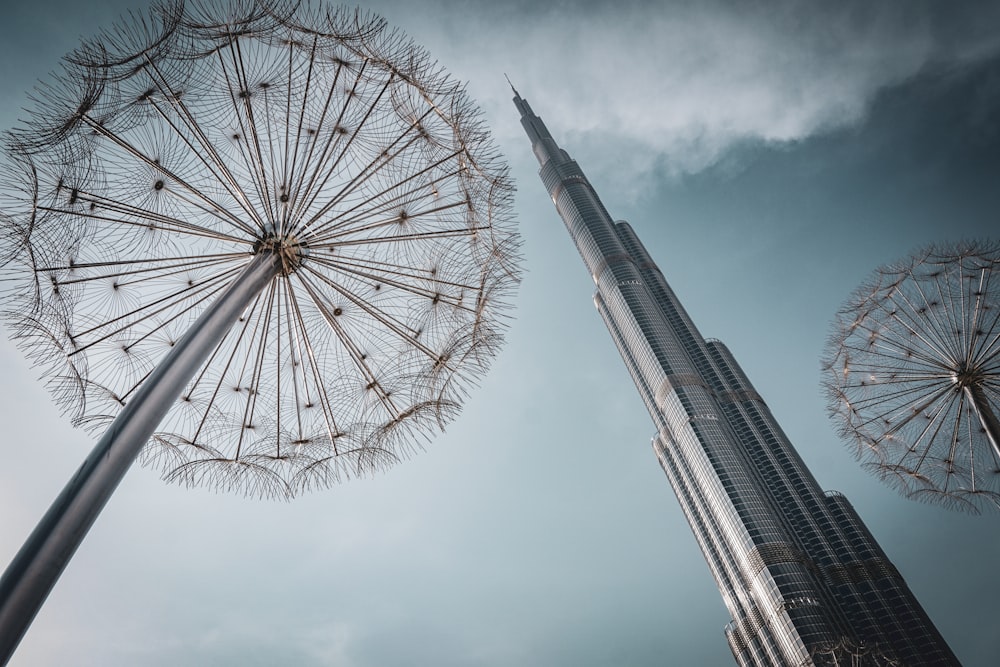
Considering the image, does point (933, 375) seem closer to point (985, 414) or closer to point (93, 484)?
point (985, 414)

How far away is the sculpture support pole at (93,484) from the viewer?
4.45m

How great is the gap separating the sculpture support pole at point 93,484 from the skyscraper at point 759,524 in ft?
418

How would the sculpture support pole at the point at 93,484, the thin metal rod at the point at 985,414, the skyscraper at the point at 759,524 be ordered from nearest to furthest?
the sculpture support pole at the point at 93,484, the thin metal rod at the point at 985,414, the skyscraper at the point at 759,524

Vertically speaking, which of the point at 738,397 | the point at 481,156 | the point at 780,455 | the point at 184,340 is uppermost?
the point at 738,397

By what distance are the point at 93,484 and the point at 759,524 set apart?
152 m

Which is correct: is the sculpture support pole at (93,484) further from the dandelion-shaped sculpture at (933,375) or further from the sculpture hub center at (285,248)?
the dandelion-shaped sculpture at (933,375)

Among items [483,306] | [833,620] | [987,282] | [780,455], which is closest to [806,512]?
[780,455]

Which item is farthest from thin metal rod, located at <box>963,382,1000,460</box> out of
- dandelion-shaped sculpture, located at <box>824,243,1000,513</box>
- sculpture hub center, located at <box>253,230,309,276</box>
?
sculpture hub center, located at <box>253,230,309,276</box>

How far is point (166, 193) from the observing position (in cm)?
963

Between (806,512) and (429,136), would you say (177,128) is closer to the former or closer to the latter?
(429,136)

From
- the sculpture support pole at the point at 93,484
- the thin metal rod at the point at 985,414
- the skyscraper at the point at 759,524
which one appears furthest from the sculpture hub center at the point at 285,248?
the skyscraper at the point at 759,524

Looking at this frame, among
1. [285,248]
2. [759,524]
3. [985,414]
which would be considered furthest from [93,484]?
[759,524]

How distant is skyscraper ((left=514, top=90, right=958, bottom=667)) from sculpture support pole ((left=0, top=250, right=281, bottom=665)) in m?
127

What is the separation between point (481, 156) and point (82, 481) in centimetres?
777
